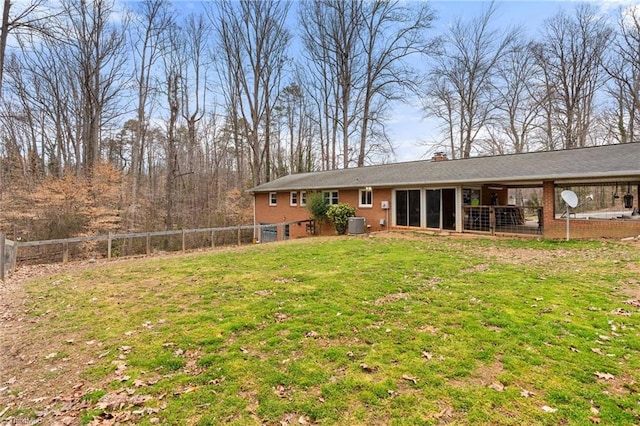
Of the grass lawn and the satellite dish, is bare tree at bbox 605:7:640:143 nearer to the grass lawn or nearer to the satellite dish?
the satellite dish

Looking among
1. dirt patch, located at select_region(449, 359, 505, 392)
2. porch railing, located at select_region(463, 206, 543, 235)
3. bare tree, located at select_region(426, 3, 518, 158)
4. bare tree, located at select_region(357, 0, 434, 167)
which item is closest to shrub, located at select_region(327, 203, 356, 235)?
porch railing, located at select_region(463, 206, 543, 235)

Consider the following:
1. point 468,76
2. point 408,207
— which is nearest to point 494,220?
point 408,207

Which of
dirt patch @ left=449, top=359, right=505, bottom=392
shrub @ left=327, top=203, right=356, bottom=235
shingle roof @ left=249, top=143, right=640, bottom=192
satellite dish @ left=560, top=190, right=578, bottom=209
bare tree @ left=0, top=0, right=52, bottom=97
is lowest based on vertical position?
dirt patch @ left=449, top=359, right=505, bottom=392

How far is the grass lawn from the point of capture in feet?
9.07

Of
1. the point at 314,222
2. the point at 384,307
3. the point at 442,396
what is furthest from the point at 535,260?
the point at 314,222

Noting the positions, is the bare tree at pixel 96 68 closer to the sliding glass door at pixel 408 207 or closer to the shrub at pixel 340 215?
the shrub at pixel 340 215

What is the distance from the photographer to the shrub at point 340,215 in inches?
623

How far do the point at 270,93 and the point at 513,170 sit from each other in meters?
19.0

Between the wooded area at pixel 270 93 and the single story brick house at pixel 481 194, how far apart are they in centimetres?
744

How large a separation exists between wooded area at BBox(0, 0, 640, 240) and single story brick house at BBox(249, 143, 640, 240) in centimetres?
744

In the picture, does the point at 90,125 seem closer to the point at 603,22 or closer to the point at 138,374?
the point at 138,374

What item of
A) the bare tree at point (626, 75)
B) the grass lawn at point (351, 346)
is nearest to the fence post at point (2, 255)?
the grass lawn at point (351, 346)

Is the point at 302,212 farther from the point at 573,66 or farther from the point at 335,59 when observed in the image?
the point at 573,66

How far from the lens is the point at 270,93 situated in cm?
2572
